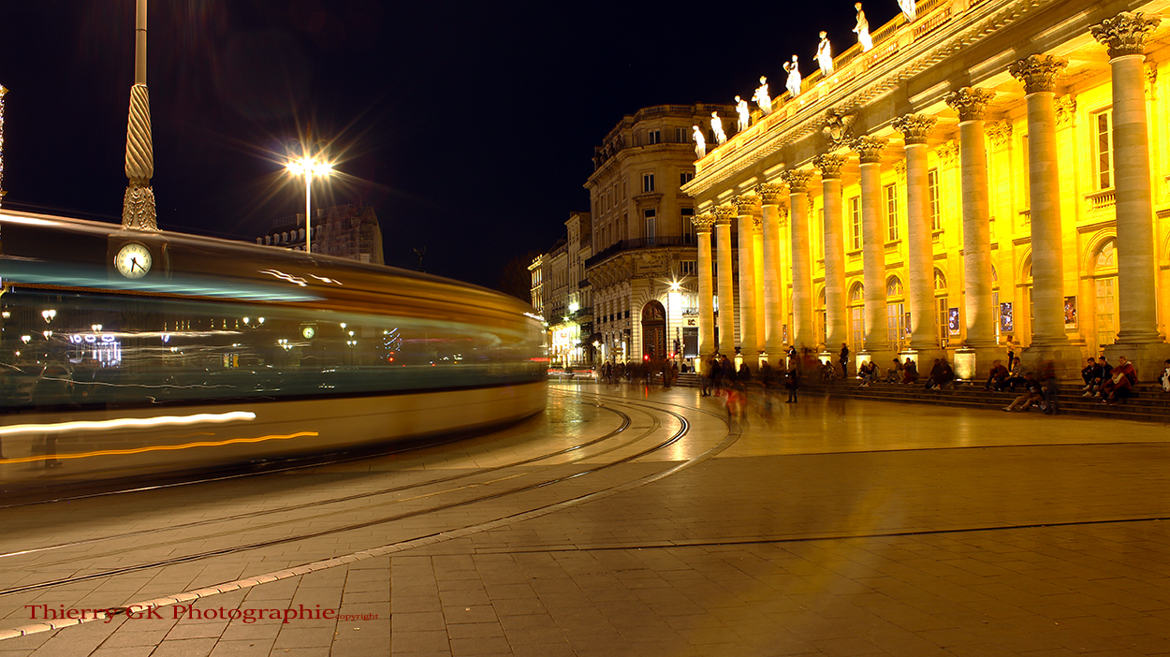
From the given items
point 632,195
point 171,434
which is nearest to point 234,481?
point 171,434

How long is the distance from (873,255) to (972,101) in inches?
299

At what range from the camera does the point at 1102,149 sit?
28844mm

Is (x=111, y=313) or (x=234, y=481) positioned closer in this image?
(x=111, y=313)

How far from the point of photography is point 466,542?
24.5 ft

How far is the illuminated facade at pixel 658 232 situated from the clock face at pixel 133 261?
5420 centimetres

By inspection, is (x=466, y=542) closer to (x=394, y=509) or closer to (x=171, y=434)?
(x=394, y=509)

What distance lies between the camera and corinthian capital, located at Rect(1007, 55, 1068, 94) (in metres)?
25.6

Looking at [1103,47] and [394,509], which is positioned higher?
[1103,47]

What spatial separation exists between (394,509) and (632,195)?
59.1 meters

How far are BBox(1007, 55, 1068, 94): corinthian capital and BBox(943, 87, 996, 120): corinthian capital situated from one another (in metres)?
2.66

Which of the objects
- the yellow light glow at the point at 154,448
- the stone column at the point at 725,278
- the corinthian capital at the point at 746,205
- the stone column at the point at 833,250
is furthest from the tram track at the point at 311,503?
the stone column at the point at 725,278

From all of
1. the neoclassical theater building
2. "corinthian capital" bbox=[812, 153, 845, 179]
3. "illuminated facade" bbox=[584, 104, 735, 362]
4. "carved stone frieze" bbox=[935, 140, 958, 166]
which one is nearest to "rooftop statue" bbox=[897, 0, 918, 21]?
the neoclassical theater building

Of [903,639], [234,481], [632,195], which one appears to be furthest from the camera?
[632,195]

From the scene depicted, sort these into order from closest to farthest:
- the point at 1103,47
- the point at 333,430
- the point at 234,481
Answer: the point at 234,481 → the point at 333,430 → the point at 1103,47
